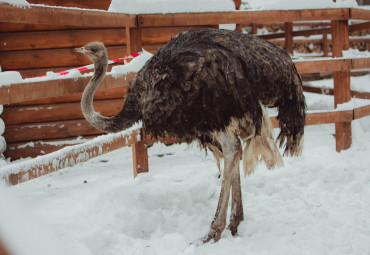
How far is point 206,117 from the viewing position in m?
2.54

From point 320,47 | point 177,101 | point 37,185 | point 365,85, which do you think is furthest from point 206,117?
point 320,47

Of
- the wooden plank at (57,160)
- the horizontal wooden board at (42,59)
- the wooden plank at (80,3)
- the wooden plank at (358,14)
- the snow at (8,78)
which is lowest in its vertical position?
the wooden plank at (57,160)

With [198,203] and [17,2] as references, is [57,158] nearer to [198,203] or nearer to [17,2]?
[17,2]

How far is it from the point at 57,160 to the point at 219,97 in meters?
1.07

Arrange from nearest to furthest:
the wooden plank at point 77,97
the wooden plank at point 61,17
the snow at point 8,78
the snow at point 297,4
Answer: the snow at point 8,78 → the wooden plank at point 61,17 → the snow at point 297,4 → the wooden plank at point 77,97

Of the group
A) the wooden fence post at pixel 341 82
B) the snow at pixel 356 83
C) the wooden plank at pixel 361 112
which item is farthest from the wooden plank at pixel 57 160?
the snow at pixel 356 83

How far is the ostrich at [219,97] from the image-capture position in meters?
2.50

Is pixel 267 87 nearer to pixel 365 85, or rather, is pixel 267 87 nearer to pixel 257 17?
pixel 257 17

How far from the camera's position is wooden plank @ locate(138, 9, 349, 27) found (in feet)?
12.0

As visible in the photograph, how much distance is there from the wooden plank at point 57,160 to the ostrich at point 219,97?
10.4 inches

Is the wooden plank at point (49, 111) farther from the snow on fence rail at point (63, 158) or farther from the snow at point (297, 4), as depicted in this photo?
the snow at point (297, 4)

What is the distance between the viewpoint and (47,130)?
206 inches

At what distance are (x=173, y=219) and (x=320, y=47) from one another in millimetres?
9349

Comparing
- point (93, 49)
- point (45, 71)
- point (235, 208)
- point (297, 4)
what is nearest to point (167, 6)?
point (93, 49)
